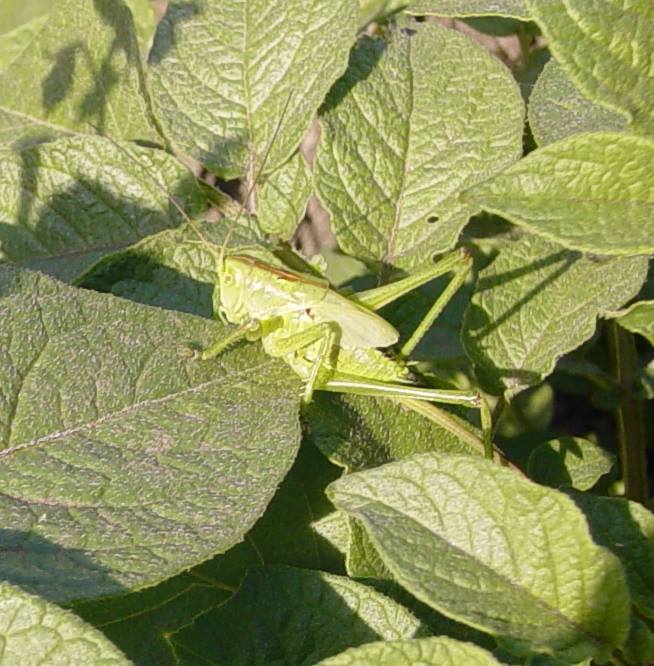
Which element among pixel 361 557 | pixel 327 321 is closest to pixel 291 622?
pixel 361 557

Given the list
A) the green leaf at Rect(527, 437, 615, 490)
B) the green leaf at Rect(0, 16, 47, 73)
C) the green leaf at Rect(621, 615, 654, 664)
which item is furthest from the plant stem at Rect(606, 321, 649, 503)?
the green leaf at Rect(0, 16, 47, 73)

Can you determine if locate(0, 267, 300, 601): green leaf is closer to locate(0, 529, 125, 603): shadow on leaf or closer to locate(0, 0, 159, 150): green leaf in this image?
locate(0, 529, 125, 603): shadow on leaf

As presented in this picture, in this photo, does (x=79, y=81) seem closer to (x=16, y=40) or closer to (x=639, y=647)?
(x=16, y=40)

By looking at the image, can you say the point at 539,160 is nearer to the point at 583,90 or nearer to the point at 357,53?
the point at 583,90

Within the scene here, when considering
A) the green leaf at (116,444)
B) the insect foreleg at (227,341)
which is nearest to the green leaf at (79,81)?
the insect foreleg at (227,341)

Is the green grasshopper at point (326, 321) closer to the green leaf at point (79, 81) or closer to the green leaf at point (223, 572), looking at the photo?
the green leaf at point (223, 572)

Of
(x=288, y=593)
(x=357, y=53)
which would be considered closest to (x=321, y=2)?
(x=357, y=53)
